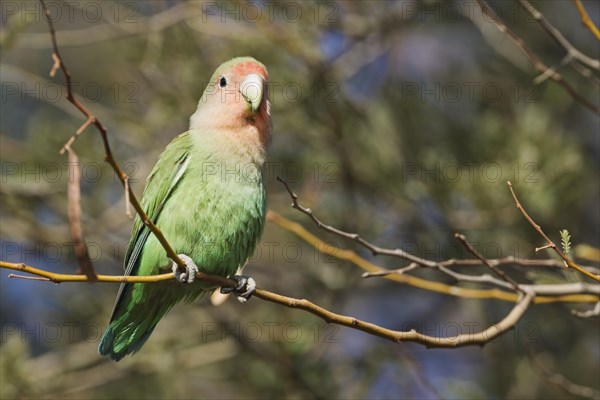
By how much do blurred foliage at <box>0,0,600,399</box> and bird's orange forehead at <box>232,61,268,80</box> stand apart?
57.8 inches

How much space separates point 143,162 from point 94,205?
659 mm

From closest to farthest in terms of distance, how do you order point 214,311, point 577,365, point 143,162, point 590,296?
point 590,296 < point 577,365 < point 214,311 < point 143,162

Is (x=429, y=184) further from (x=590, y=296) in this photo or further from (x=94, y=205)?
(x=94, y=205)

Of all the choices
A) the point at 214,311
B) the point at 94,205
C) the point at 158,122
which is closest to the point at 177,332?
the point at 214,311

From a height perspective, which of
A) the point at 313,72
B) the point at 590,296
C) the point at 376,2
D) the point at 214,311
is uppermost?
the point at 376,2

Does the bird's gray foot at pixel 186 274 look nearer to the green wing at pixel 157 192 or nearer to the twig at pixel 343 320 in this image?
the twig at pixel 343 320

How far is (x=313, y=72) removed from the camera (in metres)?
6.47

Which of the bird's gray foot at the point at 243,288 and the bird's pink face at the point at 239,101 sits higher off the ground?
the bird's pink face at the point at 239,101

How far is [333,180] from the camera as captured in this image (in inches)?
273

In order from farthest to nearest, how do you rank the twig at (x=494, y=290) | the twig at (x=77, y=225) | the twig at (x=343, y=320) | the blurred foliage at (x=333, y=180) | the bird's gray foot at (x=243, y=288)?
the blurred foliage at (x=333, y=180)
the bird's gray foot at (x=243, y=288)
the twig at (x=494, y=290)
the twig at (x=343, y=320)
the twig at (x=77, y=225)

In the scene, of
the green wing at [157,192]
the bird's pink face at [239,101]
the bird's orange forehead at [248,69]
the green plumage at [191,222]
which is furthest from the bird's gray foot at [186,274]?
the bird's orange forehead at [248,69]

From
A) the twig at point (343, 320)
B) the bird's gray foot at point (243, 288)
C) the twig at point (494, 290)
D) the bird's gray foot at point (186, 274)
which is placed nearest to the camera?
the twig at point (343, 320)

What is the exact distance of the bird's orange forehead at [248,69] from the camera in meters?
4.91

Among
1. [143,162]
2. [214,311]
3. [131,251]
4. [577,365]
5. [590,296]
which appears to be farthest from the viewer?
[143,162]
